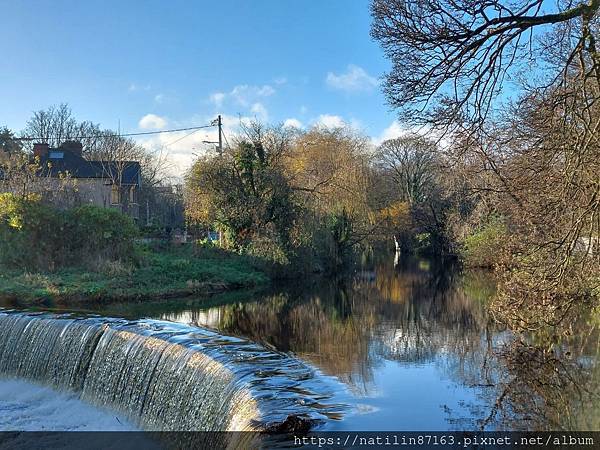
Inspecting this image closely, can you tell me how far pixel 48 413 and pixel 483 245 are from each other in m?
22.5

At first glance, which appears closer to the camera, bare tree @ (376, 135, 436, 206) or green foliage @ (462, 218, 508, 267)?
green foliage @ (462, 218, 508, 267)

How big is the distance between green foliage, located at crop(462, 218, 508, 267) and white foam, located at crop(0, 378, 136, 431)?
20.8 meters

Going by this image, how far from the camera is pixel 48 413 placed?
28.6ft

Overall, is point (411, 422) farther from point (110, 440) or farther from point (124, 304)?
point (124, 304)

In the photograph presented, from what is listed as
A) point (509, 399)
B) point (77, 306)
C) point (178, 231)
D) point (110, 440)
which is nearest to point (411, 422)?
point (509, 399)

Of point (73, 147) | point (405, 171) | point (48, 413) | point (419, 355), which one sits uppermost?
point (73, 147)

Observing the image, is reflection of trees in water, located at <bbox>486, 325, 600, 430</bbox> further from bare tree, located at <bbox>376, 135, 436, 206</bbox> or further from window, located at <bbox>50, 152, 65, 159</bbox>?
window, located at <bbox>50, 152, 65, 159</bbox>

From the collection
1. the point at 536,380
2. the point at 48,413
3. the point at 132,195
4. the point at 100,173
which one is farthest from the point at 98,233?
the point at 132,195

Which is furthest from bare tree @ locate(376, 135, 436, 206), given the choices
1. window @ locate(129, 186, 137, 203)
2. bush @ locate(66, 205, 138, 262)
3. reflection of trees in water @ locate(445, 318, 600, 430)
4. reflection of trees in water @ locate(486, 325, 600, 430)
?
reflection of trees in water @ locate(486, 325, 600, 430)

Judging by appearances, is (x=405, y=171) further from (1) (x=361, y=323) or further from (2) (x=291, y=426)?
(2) (x=291, y=426)

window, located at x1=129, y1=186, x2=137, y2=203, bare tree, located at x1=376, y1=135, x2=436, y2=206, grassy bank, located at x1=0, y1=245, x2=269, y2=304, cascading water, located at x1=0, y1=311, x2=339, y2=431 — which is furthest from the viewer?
bare tree, located at x1=376, y1=135, x2=436, y2=206

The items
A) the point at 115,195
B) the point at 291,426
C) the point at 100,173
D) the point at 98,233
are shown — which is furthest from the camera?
the point at 100,173

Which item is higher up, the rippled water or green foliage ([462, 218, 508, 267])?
green foliage ([462, 218, 508, 267])

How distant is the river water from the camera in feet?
22.5
